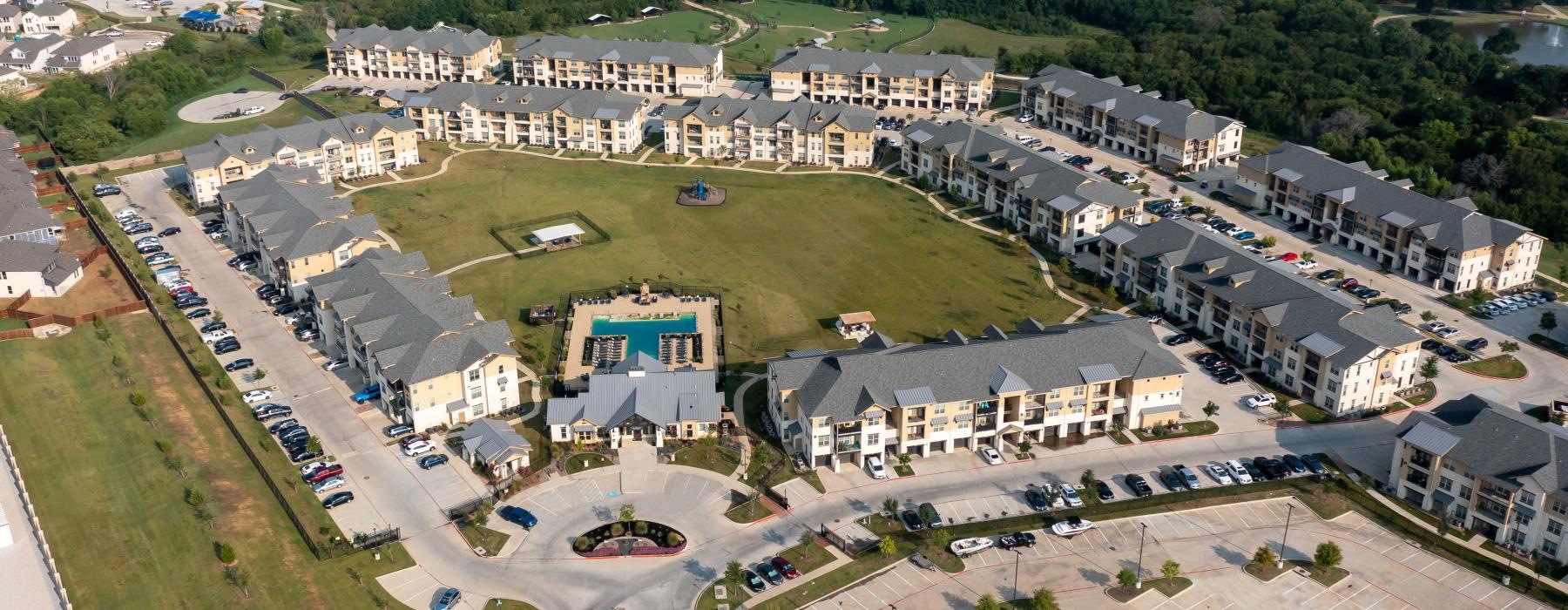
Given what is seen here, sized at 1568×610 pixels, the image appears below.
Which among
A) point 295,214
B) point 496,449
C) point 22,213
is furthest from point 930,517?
point 22,213

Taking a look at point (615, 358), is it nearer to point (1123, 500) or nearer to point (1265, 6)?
point (1123, 500)

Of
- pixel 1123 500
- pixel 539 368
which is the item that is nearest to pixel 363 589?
pixel 539 368

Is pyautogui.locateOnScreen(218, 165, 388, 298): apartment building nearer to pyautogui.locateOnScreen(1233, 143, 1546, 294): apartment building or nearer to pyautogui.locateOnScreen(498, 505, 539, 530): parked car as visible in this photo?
pyautogui.locateOnScreen(498, 505, 539, 530): parked car

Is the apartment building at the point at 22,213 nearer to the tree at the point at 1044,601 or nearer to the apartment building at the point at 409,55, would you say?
the apartment building at the point at 409,55

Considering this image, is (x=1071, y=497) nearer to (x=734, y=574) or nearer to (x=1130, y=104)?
(x=734, y=574)

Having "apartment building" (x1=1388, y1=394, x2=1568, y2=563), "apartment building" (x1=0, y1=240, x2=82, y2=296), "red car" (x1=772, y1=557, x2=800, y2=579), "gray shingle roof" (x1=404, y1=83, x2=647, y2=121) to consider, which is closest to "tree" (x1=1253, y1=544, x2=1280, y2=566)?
"apartment building" (x1=1388, y1=394, x2=1568, y2=563)

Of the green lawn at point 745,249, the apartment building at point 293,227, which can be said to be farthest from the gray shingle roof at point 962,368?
the apartment building at point 293,227
